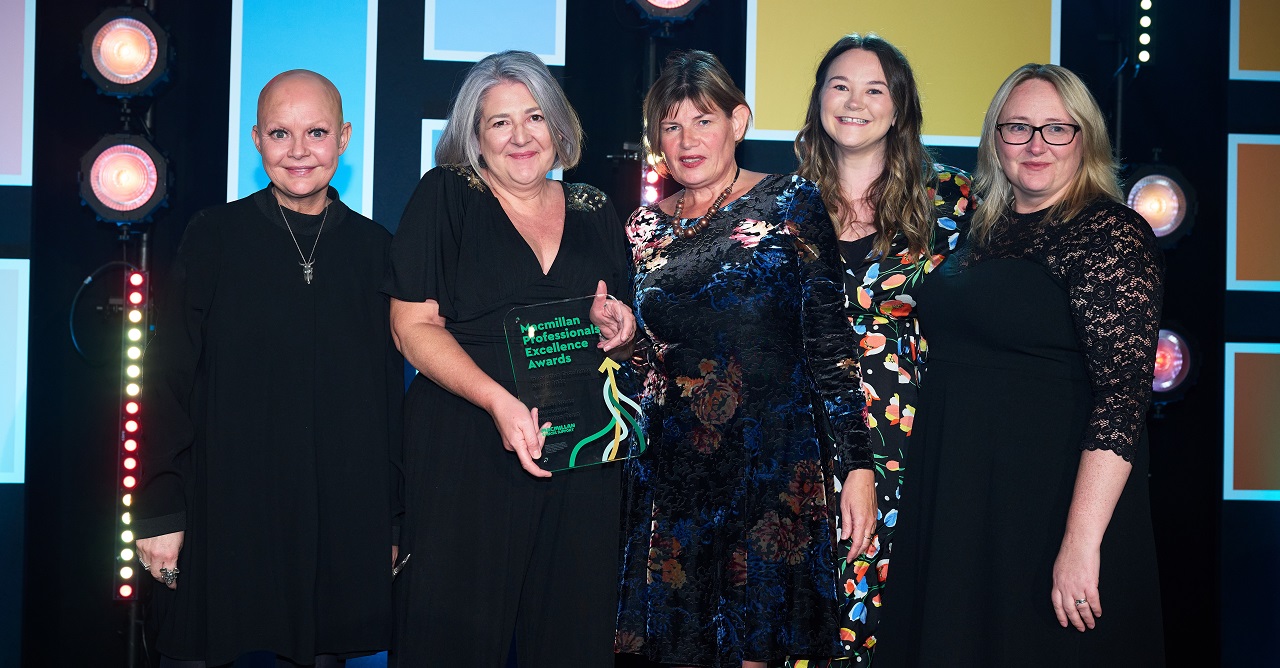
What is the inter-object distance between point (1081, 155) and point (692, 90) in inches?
37.7

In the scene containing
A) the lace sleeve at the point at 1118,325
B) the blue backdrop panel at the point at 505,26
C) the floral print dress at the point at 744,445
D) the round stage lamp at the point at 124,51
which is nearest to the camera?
the lace sleeve at the point at 1118,325

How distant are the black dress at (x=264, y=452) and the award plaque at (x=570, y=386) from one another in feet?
1.65

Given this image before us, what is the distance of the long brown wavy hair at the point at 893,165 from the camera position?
2684 millimetres

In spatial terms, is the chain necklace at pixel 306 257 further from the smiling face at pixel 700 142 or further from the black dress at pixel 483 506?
the smiling face at pixel 700 142

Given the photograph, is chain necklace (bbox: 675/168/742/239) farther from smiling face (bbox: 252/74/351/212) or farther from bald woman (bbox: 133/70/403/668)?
smiling face (bbox: 252/74/351/212)

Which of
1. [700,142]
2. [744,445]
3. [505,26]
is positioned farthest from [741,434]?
[505,26]

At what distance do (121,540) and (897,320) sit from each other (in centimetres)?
273

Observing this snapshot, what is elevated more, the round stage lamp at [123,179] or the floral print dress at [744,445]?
the round stage lamp at [123,179]

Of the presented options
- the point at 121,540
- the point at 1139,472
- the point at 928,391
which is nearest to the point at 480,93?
the point at 928,391

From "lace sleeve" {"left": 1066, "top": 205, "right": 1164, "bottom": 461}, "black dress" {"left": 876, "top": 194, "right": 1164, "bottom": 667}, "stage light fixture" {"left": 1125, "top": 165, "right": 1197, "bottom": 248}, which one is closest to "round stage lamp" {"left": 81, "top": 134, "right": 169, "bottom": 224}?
"black dress" {"left": 876, "top": 194, "right": 1164, "bottom": 667}

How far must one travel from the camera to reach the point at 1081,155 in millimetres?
2430

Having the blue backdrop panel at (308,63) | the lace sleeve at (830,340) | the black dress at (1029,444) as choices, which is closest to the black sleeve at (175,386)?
the lace sleeve at (830,340)

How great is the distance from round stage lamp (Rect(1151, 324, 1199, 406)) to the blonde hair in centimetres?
173

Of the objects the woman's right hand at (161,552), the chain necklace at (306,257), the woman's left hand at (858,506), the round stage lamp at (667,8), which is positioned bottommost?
the woman's right hand at (161,552)
